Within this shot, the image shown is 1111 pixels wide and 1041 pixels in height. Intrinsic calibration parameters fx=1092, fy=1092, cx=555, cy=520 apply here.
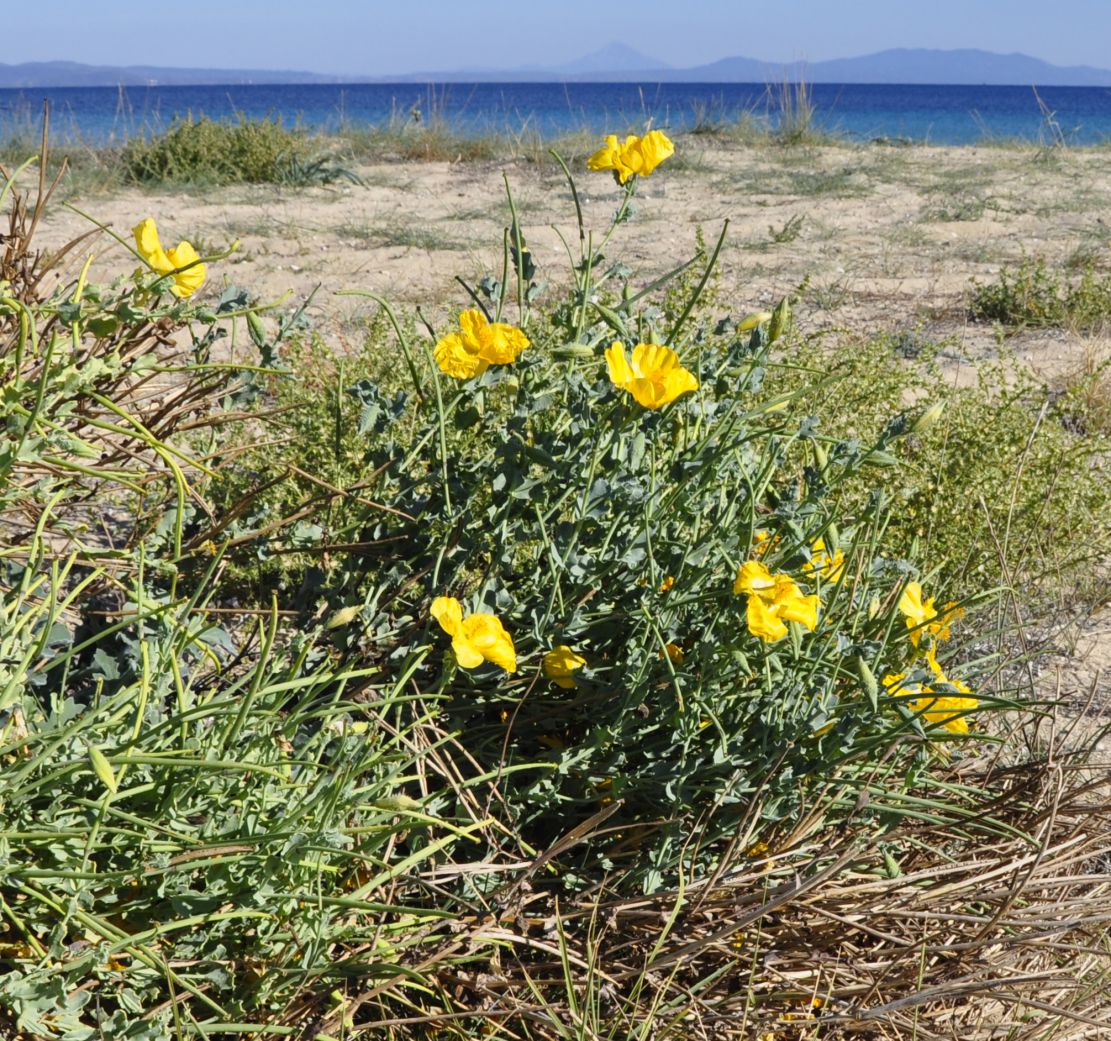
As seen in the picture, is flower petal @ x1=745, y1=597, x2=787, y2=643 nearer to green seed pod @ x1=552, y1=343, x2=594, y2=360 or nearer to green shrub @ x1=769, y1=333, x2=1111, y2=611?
green seed pod @ x1=552, y1=343, x2=594, y2=360

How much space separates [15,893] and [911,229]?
23.0 feet

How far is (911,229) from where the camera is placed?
7059 millimetres

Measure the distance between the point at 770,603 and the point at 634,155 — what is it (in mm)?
620

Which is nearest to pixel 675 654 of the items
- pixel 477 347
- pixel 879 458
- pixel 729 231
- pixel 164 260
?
pixel 879 458

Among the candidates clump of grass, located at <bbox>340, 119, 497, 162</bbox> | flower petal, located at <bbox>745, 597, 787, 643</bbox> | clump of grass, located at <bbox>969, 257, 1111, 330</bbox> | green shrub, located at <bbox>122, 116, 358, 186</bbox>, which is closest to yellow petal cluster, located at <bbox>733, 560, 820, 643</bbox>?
flower petal, located at <bbox>745, 597, 787, 643</bbox>

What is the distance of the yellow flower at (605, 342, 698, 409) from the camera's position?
45.6 inches

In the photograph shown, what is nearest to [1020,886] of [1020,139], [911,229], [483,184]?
[911,229]

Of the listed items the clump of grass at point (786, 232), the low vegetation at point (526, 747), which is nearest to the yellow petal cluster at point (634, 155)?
the low vegetation at point (526, 747)

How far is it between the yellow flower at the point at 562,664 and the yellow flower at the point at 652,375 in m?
0.32

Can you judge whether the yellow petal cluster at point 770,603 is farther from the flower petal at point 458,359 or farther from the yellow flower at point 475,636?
the flower petal at point 458,359

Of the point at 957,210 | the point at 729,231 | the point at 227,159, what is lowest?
the point at 729,231

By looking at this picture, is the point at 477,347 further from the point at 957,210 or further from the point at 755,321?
the point at 957,210

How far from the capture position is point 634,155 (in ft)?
4.53

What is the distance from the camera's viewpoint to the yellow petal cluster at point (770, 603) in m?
1.10
